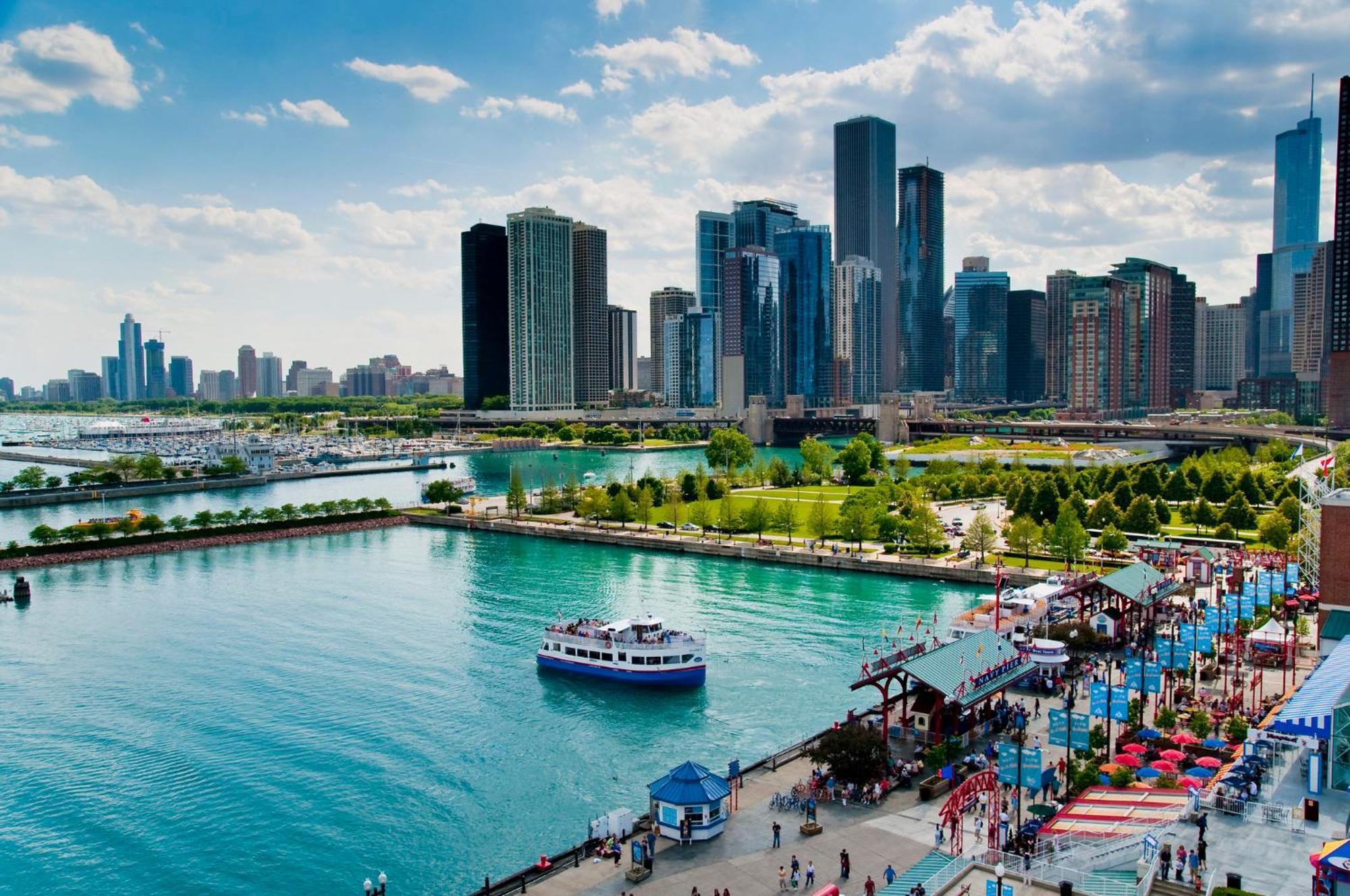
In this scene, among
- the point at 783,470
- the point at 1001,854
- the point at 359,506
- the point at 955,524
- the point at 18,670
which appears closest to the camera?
the point at 1001,854

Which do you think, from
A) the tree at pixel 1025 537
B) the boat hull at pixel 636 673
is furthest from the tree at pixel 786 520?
the boat hull at pixel 636 673

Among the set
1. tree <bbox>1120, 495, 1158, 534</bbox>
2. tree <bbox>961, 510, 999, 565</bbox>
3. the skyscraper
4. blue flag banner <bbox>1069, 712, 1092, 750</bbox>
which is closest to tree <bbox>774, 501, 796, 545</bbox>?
tree <bbox>961, 510, 999, 565</bbox>

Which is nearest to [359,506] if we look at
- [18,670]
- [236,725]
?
[18,670]

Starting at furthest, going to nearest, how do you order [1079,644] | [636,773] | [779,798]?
[1079,644], [636,773], [779,798]

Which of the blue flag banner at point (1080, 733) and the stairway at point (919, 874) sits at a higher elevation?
the stairway at point (919, 874)

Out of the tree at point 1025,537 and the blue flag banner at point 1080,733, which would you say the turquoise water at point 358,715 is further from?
the blue flag banner at point 1080,733

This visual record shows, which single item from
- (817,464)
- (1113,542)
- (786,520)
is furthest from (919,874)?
(817,464)

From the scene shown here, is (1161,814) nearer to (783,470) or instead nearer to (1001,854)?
(1001,854)
